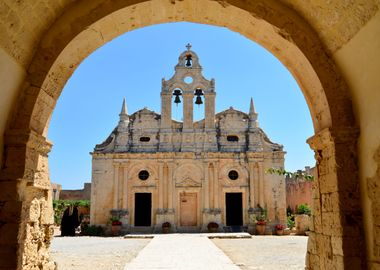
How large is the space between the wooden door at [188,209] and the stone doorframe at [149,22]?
68.8 feet

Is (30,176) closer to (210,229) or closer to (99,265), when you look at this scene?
(99,265)

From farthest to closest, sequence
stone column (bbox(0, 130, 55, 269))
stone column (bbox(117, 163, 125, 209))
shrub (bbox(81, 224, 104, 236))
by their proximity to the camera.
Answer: stone column (bbox(117, 163, 125, 209))
shrub (bbox(81, 224, 104, 236))
stone column (bbox(0, 130, 55, 269))

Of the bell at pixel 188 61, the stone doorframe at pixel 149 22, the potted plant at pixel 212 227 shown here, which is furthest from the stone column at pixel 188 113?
the stone doorframe at pixel 149 22

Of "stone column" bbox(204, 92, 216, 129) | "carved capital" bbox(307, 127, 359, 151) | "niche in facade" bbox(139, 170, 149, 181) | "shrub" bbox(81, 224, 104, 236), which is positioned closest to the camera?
"carved capital" bbox(307, 127, 359, 151)

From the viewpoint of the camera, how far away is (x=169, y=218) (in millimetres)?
25328

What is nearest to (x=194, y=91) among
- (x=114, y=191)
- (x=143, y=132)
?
(x=143, y=132)

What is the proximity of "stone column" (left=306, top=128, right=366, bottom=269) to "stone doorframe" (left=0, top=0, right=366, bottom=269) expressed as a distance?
11mm

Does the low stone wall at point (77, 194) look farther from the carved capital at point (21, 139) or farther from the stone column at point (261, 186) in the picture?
the carved capital at point (21, 139)

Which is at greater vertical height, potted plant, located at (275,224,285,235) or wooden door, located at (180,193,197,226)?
A: wooden door, located at (180,193,197,226)

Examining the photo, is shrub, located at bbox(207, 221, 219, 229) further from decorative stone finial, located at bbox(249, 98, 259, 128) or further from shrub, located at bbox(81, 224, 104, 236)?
decorative stone finial, located at bbox(249, 98, 259, 128)

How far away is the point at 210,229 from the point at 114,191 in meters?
7.02

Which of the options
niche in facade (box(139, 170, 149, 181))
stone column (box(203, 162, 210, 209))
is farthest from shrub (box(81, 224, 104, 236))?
stone column (box(203, 162, 210, 209))

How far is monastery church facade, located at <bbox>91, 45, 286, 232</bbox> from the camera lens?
25766mm

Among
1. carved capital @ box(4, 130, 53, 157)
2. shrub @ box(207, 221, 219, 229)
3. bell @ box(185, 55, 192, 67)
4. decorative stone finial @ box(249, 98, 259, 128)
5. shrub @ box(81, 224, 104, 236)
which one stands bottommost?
shrub @ box(81, 224, 104, 236)
